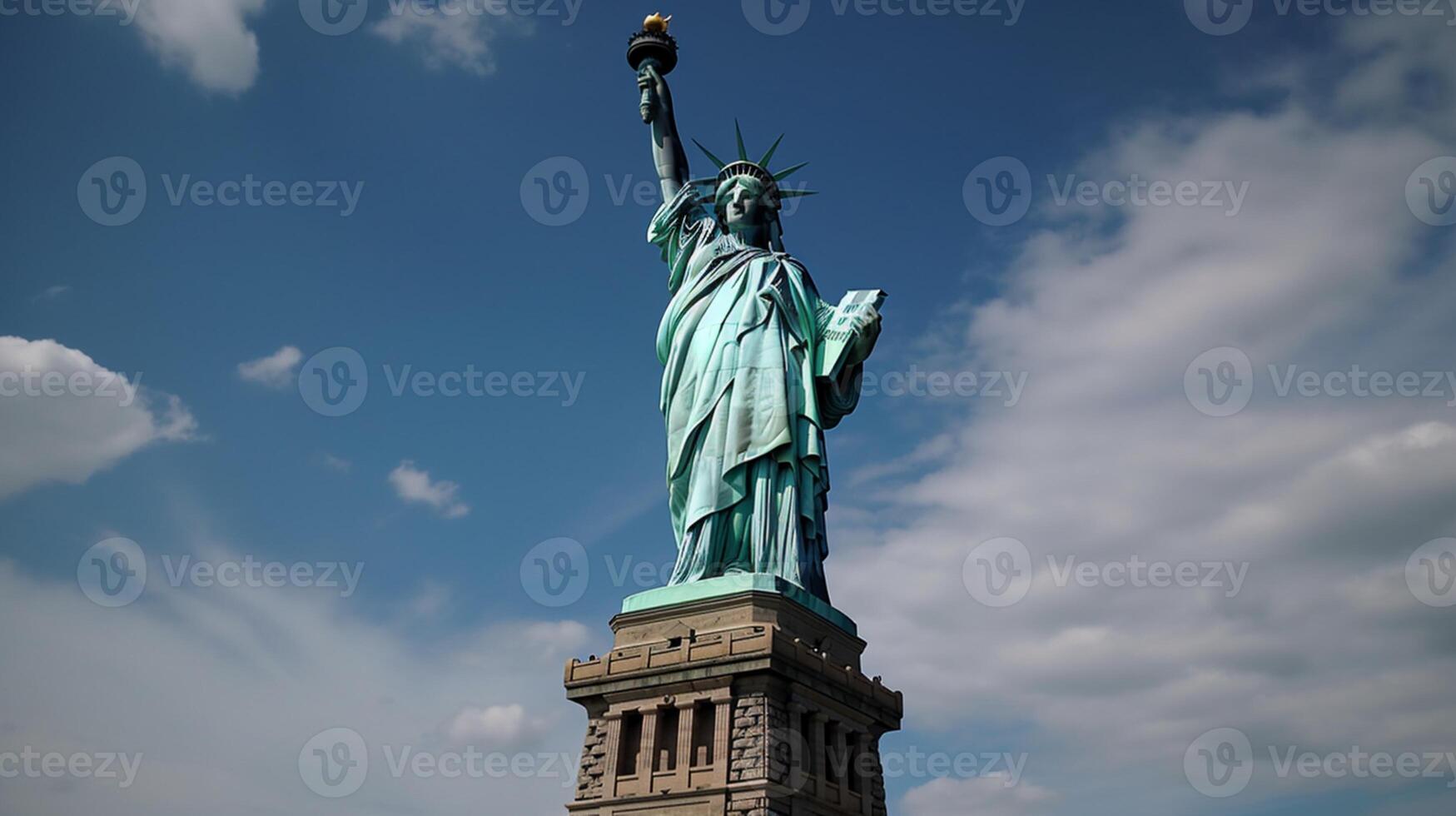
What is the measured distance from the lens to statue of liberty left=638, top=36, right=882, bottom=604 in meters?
25.0

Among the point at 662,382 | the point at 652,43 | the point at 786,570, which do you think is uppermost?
the point at 652,43

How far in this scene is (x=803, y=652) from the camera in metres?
22.6

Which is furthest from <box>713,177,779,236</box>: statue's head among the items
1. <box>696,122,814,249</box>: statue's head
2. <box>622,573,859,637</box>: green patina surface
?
<box>622,573,859,637</box>: green patina surface

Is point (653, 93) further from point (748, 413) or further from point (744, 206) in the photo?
point (748, 413)

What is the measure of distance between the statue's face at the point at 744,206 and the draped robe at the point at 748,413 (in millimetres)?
677

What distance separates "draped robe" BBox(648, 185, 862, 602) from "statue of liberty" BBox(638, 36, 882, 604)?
26mm

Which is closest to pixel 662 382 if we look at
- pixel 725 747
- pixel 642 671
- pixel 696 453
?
pixel 696 453

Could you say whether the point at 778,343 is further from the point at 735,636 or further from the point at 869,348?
the point at 735,636

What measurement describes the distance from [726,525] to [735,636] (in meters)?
3.36

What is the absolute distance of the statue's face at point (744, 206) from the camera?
98.6ft

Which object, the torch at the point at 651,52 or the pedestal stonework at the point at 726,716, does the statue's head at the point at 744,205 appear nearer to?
the torch at the point at 651,52

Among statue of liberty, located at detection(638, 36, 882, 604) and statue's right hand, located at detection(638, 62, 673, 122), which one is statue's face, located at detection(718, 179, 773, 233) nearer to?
statue of liberty, located at detection(638, 36, 882, 604)

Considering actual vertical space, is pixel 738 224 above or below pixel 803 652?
above

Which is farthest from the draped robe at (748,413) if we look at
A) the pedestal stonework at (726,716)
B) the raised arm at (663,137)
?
the raised arm at (663,137)
